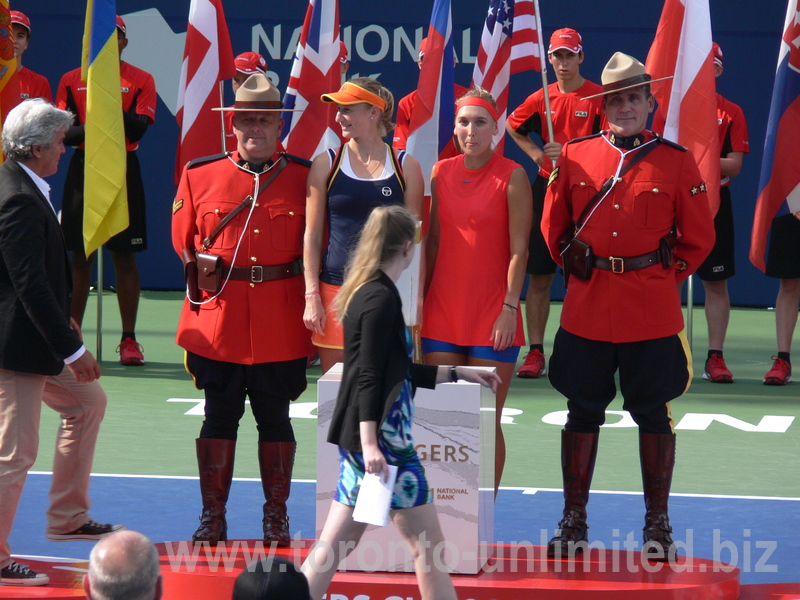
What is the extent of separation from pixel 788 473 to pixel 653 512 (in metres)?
2.10

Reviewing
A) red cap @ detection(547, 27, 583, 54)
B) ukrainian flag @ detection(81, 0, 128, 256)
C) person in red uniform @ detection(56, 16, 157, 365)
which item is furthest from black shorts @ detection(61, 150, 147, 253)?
red cap @ detection(547, 27, 583, 54)

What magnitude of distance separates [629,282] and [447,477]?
3.68 feet

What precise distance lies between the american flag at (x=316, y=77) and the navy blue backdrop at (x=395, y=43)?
252 inches

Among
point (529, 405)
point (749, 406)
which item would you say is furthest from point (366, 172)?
point (749, 406)

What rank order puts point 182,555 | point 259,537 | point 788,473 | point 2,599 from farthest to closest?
point 788,473 → point 259,537 → point 182,555 → point 2,599

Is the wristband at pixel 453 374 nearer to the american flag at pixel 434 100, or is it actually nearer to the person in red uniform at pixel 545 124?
the american flag at pixel 434 100

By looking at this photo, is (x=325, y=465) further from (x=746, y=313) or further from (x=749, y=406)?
(x=746, y=313)

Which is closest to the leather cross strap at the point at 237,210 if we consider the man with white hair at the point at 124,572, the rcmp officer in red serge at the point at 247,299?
the rcmp officer in red serge at the point at 247,299

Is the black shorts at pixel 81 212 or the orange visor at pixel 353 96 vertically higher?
the orange visor at pixel 353 96

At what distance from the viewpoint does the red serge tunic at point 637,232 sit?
207 inches

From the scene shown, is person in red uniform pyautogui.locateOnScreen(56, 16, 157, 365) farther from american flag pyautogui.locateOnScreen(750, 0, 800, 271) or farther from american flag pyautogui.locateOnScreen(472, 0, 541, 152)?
american flag pyautogui.locateOnScreen(750, 0, 800, 271)

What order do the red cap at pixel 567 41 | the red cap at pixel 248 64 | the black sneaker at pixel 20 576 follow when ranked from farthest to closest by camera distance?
the red cap at pixel 248 64
the red cap at pixel 567 41
the black sneaker at pixel 20 576

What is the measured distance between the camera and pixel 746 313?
13.8 metres

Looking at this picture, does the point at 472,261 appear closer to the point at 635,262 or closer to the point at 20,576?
the point at 635,262
